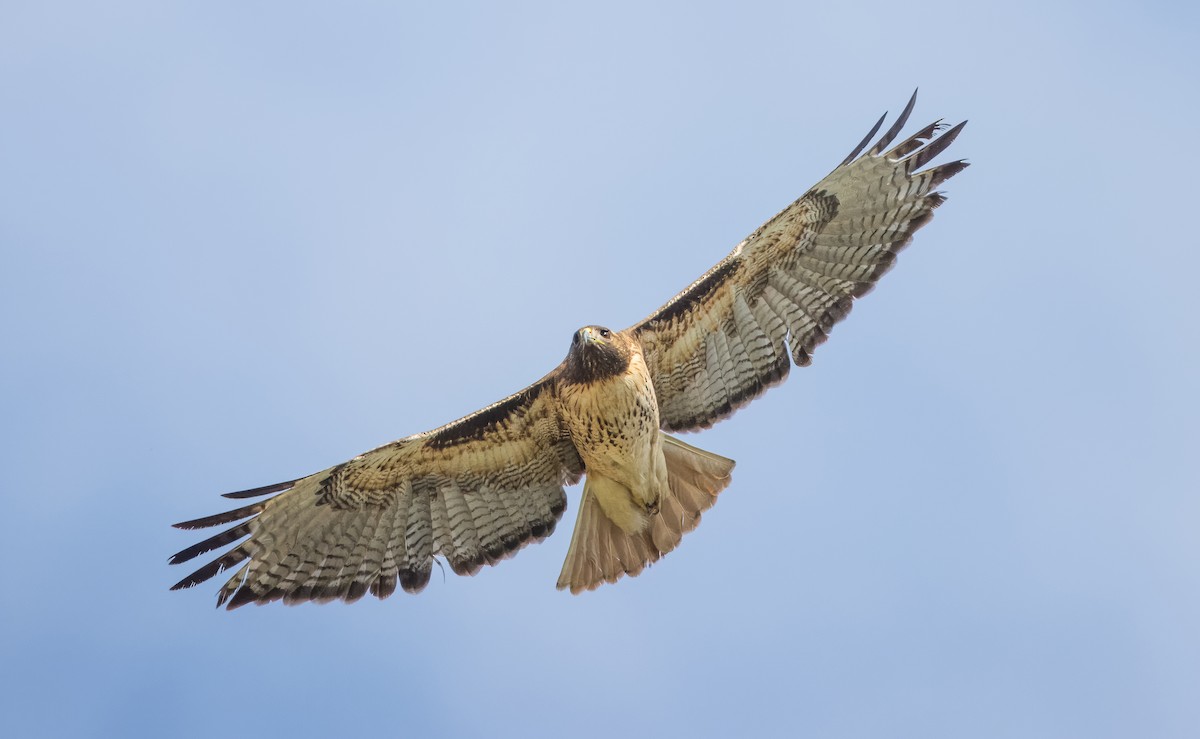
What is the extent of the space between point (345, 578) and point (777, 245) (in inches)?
161

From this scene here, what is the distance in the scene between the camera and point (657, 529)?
10344 mm

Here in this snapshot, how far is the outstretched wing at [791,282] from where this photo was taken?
10297 millimetres

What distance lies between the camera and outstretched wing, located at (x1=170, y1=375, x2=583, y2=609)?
33.7 feet

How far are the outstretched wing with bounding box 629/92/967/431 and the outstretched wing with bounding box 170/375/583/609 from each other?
42.2 inches

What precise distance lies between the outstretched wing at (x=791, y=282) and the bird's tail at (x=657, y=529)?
0.45m

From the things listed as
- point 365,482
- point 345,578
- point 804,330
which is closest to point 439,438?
point 365,482

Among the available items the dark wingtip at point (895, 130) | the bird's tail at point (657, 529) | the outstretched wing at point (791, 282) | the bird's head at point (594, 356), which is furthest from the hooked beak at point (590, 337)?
the dark wingtip at point (895, 130)

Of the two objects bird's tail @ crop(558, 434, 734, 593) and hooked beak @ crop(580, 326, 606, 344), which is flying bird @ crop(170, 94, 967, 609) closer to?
bird's tail @ crop(558, 434, 734, 593)

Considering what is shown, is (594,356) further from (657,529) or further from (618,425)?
(657,529)

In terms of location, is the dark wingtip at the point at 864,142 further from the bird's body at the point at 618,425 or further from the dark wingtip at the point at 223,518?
the dark wingtip at the point at 223,518

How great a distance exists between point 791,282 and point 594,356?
5.75ft

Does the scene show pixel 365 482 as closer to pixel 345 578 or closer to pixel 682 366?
pixel 345 578

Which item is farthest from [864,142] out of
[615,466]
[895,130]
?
[615,466]

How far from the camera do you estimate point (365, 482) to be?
408 inches
